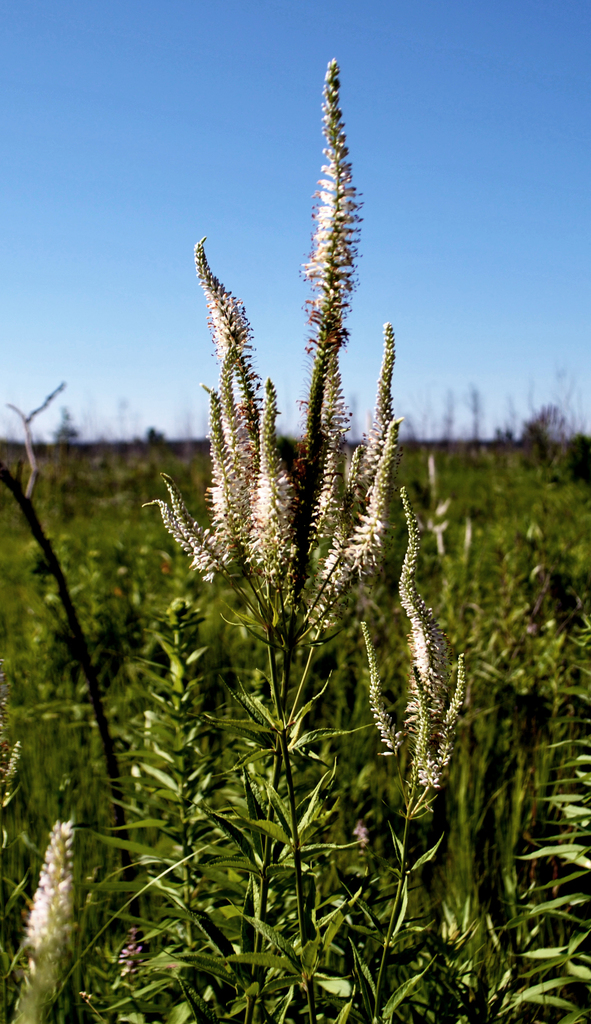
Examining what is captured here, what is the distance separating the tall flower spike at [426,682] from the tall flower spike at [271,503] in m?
0.23

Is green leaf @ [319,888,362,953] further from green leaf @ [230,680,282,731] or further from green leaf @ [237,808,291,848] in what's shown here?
green leaf @ [230,680,282,731]

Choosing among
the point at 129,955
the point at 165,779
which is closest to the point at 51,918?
the point at 129,955

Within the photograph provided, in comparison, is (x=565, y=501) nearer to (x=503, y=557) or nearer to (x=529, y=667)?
(x=503, y=557)

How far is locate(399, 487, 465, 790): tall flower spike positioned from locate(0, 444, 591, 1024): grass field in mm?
88

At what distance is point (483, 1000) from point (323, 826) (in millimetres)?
718

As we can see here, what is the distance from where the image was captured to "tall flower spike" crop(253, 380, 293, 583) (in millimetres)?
1021

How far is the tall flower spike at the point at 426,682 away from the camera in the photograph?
117 centimetres

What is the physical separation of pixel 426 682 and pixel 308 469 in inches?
17.4

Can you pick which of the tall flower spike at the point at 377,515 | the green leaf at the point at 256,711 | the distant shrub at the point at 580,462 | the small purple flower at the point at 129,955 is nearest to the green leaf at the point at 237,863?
the green leaf at the point at 256,711

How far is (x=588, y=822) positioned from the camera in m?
1.76

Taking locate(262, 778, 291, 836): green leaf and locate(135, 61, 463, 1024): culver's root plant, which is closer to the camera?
locate(135, 61, 463, 1024): culver's root plant

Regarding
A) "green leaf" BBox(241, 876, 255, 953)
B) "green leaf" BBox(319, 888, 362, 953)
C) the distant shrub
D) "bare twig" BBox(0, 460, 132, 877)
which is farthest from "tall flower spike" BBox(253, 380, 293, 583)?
the distant shrub

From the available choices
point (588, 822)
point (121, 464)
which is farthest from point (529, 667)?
point (121, 464)

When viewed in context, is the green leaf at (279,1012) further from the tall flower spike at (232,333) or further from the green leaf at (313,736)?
the tall flower spike at (232,333)
